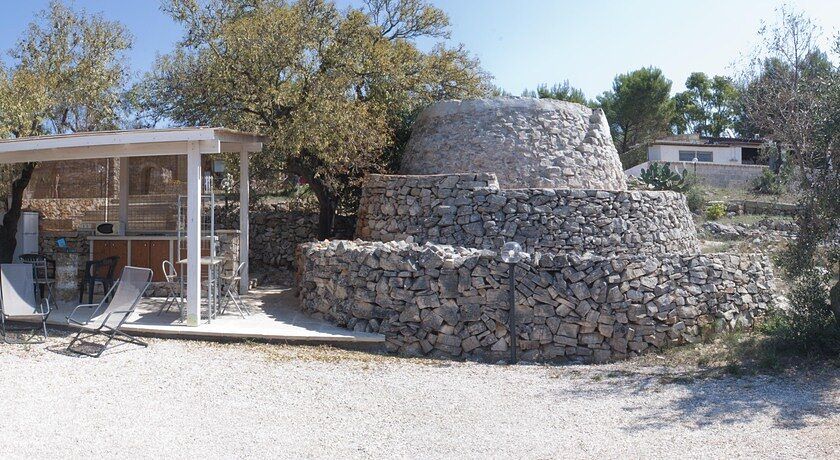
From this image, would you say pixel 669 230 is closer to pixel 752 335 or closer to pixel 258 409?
pixel 752 335

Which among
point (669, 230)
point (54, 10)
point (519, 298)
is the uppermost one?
point (54, 10)

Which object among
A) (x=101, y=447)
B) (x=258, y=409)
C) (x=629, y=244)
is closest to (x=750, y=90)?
(x=629, y=244)

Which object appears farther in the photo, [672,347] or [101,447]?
[672,347]

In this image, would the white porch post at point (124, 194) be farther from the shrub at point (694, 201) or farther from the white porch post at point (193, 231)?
the shrub at point (694, 201)

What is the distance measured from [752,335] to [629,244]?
335 centimetres

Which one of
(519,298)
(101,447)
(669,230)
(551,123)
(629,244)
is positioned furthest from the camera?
(551,123)

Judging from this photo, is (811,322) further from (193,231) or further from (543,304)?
(193,231)

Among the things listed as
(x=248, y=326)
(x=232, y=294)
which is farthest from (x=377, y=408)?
(x=232, y=294)

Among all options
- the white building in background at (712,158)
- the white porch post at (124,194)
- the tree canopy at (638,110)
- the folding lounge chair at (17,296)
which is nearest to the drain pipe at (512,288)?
the folding lounge chair at (17,296)

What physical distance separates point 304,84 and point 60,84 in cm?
641

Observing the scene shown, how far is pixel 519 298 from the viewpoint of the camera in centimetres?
920

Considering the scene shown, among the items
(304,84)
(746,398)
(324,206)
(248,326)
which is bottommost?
(746,398)

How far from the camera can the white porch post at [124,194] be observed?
12880mm

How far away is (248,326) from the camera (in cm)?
954
